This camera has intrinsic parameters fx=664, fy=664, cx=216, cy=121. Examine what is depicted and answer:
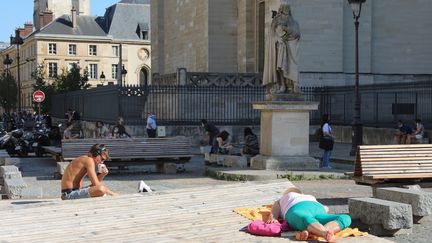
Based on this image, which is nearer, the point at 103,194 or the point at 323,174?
the point at 103,194

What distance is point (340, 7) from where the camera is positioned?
3231 centimetres

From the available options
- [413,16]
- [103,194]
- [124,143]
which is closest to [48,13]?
[413,16]

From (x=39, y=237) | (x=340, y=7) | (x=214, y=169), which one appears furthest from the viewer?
(x=340, y=7)

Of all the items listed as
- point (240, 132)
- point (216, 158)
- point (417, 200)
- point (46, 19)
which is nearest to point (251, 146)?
point (216, 158)

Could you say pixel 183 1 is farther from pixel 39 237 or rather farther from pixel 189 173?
pixel 39 237

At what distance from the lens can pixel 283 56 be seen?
16.3 metres

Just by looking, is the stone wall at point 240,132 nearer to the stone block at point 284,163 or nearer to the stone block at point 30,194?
the stone block at point 284,163

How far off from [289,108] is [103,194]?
25.5ft

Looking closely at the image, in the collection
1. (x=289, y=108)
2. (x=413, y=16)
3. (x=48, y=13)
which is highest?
(x=48, y=13)

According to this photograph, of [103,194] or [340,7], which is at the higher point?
[340,7]

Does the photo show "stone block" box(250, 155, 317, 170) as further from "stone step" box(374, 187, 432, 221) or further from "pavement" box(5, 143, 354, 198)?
"stone step" box(374, 187, 432, 221)

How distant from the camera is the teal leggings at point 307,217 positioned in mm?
7211

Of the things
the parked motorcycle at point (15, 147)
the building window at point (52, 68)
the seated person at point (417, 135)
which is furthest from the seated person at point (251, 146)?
the building window at point (52, 68)

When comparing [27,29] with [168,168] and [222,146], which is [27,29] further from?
[168,168]
